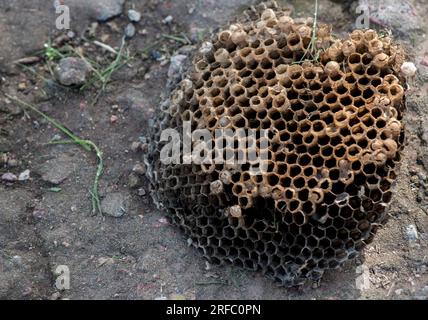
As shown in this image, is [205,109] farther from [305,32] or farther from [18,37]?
[18,37]

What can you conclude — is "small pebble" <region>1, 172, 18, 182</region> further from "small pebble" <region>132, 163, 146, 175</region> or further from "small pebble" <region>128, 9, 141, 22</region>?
"small pebble" <region>128, 9, 141, 22</region>

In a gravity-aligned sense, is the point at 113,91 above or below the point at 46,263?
above

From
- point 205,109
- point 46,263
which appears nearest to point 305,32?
point 205,109

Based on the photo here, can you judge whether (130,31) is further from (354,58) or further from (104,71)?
(354,58)

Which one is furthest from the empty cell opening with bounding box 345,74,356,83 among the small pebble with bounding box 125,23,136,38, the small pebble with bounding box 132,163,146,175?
the small pebble with bounding box 125,23,136,38

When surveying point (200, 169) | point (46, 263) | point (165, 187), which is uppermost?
point (200, 169)

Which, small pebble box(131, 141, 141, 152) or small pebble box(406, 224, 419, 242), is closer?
small pebble box(406, 224, 419, 242)

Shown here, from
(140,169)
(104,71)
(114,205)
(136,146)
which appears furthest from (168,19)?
(114,205)
